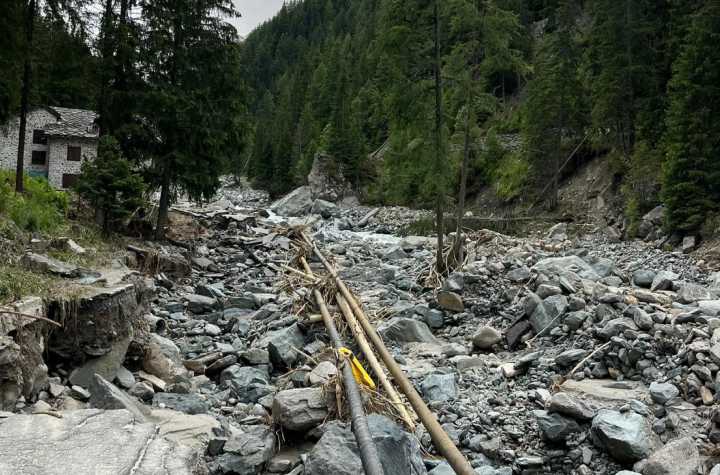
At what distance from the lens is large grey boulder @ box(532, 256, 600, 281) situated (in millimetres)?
11289

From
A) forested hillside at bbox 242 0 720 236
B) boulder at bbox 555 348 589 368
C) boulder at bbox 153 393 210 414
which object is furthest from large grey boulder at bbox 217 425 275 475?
forested hillside at bbox 242 0 720 236

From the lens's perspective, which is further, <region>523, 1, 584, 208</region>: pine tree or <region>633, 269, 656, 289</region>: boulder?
<region>523, 1, 584, 208</region>: pine tree

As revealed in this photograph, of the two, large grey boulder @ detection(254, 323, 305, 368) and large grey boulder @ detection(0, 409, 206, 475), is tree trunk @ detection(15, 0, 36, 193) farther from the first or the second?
large grey boulder @ detection(0, 409, 206, 475)

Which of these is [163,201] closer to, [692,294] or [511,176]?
[692,294]

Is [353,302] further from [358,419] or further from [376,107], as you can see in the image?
[376,107]

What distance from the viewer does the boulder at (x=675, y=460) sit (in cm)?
481

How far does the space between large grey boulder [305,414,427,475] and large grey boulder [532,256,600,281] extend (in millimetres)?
7501

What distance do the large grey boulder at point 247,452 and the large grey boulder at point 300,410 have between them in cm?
21

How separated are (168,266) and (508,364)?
31.6ft

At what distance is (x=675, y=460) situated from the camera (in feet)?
16.0

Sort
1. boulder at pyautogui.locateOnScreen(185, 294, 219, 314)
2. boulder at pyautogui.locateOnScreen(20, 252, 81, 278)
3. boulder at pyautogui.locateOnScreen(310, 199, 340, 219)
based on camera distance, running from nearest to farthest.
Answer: boulder at pyautogui.locateOnScreen(20, 252, 81, 278) < boulder at pyautogui.locateOnScreen(185, 294, 219, 314) < boulder at pyautogui.locateOnScreen(310, 199, 340, 219)

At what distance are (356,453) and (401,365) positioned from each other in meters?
4.12

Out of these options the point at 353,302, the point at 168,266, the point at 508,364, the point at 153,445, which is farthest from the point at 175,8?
the point at 153,445

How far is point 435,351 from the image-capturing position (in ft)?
30.7
